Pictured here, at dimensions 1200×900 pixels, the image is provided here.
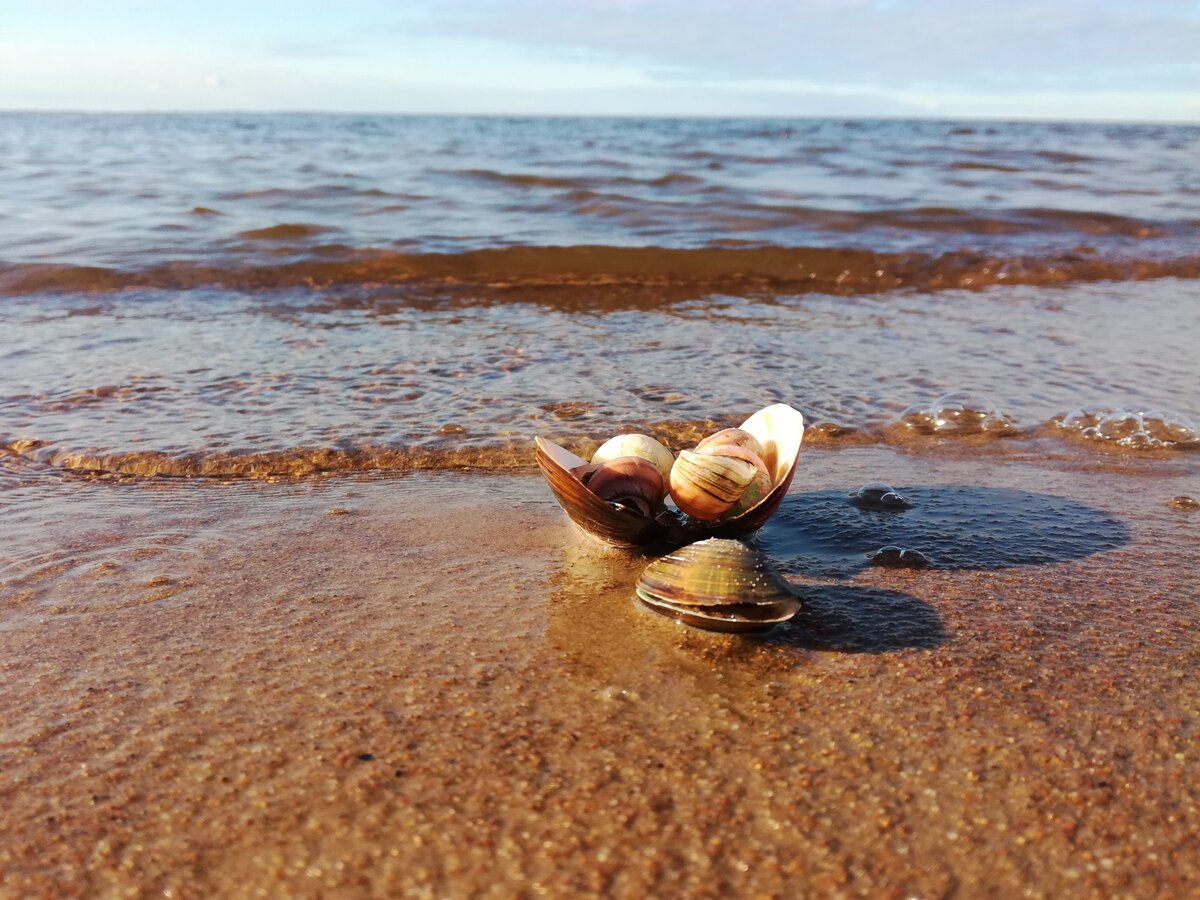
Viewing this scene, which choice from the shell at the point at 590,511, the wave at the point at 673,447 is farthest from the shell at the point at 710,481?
the wave at the point at 673,447

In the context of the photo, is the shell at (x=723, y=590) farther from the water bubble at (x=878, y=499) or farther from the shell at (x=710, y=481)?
the water bubble at (x=878, y=499)

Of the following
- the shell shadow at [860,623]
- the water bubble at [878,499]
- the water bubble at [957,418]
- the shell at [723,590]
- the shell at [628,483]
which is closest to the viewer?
the shell at [723,590]

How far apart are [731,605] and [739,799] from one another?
0.54 metres

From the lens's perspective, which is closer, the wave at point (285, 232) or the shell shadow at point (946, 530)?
the shell shadow at point (946, 530)

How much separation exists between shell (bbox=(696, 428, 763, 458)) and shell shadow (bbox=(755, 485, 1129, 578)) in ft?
1.07

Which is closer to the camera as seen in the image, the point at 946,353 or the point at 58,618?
the point at 58,618

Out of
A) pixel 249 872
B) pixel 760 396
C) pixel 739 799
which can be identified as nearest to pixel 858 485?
pixel 760 396

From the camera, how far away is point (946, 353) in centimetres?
561

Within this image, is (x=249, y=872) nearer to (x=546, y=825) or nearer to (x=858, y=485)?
(x=546, y=825)

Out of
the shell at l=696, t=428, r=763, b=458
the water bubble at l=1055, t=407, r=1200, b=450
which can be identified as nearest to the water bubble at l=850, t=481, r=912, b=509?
the shell at l=696, t=428, r=763, b=458

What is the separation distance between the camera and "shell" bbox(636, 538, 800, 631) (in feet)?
6.97

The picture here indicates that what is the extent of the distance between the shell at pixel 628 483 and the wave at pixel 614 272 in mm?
4930

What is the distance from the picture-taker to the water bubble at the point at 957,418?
414cm

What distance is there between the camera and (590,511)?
2568mm
